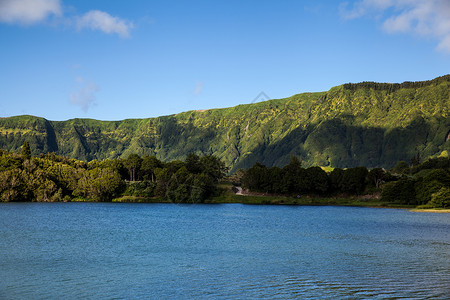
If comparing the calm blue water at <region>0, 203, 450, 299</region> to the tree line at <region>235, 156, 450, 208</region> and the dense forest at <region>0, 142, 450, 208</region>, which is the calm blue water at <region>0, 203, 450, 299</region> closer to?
the dense forest at <region>0, 142, 450, 208</region>

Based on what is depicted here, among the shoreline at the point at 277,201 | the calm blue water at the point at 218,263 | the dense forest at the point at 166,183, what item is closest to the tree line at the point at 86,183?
the dense forest at the point at 166,183

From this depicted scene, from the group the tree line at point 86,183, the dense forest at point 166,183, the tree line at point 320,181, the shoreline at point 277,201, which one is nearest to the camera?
the tree line at point 86,183

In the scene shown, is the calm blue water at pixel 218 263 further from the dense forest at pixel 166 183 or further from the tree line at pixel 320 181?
the tree line at pixel 320 181

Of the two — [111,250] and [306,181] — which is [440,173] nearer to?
[306,181]

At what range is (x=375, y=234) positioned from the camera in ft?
248

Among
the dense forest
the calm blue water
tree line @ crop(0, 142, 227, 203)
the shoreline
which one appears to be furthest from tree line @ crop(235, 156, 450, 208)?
the calm blue water

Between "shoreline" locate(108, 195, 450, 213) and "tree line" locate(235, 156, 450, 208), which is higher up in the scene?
"tree line" locate(235, 156, 450, 208)

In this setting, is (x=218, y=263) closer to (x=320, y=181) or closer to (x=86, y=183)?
(x=320, y=181)

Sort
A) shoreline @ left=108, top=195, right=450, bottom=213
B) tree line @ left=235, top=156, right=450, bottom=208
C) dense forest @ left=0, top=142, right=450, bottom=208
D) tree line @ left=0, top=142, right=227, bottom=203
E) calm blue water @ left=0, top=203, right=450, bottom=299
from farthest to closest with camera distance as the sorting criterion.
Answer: tree line @ left=235, top=156, right=450, bottom=208 < shoreline @ left=108, top=195, right=450, bottom=213 < dense forest @ left=0, top=142, right=450, bottom=208 < tree line @ left=0, top=142, right=227, bottom=203 < calm blue water @ left=0, top=203, right=450, bottom=299

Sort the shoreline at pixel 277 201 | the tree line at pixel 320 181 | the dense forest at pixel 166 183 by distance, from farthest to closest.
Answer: the tree line at pixel 320 181
the shoreline at pixel 277 201
the dense forest at pixel 166 183

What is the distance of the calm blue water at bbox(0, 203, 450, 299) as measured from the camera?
34531 mm

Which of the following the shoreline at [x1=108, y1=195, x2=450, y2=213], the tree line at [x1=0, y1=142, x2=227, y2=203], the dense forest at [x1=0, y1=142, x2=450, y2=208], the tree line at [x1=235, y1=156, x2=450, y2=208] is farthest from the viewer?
the tree line at [x1=235, y1=156, x2=450, y2=208]

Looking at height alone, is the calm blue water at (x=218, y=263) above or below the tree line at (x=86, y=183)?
below

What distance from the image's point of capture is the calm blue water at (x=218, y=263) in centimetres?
3453
